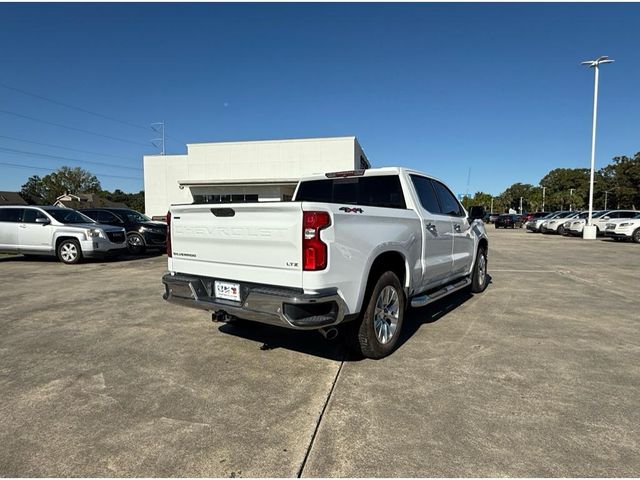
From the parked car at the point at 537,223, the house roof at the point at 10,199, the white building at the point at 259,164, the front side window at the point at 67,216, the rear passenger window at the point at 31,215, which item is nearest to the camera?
the rear passenger window at the point at 31,215

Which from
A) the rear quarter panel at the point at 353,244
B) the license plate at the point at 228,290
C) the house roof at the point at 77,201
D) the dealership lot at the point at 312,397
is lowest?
the dealership lot at the point at 312,397

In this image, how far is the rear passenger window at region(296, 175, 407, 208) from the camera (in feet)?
16.2

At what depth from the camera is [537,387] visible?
345 cm

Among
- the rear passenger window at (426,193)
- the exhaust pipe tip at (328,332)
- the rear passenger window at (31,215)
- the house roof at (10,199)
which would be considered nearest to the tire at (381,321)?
the exhaust pipe tip at (328,332)

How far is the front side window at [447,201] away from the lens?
5.84 metres

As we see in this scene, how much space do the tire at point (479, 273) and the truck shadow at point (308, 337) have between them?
5.13ft

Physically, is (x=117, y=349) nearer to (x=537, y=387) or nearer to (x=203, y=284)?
(x=203, y=284)

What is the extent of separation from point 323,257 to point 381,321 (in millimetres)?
1250

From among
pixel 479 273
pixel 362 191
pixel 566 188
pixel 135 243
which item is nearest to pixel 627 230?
pixel 479 273

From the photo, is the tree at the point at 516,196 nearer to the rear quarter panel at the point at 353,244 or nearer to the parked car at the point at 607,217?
the parked car at the point at 607,217

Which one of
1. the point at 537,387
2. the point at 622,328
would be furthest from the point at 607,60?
the point at 537,387

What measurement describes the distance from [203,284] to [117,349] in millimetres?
1316

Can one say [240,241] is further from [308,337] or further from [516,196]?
[516,196]

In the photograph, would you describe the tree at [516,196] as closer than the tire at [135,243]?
No
